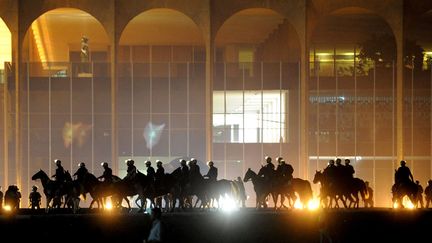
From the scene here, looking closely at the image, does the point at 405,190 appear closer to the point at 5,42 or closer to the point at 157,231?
the point at 157,231

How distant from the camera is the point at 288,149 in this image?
3875 centimetres

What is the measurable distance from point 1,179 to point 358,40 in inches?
728

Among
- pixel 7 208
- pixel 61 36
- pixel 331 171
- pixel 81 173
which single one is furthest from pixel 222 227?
pixel 61 36

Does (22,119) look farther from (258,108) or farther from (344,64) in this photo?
(344,64)


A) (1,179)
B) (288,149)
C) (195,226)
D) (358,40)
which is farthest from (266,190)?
(358,40)

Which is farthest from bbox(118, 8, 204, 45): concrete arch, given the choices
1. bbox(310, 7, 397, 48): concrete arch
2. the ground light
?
the ground light

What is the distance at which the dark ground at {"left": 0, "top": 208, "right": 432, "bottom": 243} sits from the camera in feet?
68.6

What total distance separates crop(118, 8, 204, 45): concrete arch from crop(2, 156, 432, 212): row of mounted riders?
15309 mm

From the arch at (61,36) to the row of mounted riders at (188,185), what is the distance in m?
17.1

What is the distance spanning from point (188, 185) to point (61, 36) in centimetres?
2185

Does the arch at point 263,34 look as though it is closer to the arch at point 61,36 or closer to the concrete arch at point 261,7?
the concrete arch at point 261,7

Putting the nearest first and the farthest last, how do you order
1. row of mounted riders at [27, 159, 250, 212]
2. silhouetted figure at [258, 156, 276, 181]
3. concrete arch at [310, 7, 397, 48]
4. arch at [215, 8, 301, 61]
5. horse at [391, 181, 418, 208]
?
row of mounted riders at [27, 159, 250, 212] → silhouetted figure at [258, 156, 276, 181] → horse at [391, 181, 418, 208] → concrete arch at [310, 7, 397, 48] → arch at [215, 8, 301, 61]

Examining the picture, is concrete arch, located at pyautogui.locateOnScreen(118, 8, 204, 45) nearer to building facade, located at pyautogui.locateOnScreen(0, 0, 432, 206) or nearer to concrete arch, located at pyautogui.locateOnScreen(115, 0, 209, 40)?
building facade, located at pyautogui.locateOnScreen(0, 0, 432, 206)

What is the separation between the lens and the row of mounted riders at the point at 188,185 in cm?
2425
